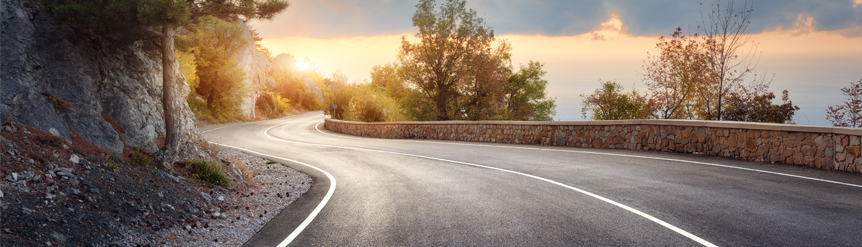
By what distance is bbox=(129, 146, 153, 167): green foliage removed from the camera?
7.70 m

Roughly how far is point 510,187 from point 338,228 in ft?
12.0

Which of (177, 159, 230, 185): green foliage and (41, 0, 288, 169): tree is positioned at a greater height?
(41, 0, 288, 169): tree

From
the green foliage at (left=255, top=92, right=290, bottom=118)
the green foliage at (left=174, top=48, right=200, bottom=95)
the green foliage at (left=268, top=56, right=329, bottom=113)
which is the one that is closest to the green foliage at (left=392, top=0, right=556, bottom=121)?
the green foliage at (left=174, top=48, right=200, bottom=95)

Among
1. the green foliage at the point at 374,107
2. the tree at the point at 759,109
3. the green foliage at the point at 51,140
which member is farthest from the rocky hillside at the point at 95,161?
the green foliage at the point at 374,107

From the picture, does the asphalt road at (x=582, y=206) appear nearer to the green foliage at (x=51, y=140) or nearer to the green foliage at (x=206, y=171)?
the green foliage at (x=206, y=171)

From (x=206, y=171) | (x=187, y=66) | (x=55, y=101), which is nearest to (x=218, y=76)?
(x=187, y=66)

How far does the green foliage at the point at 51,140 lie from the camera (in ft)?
21.0

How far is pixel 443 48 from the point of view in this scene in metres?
29.2

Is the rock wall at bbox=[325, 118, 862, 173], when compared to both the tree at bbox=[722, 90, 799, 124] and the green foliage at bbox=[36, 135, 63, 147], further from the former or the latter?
the green foliage at bbox=[36, 135, 63, 147]

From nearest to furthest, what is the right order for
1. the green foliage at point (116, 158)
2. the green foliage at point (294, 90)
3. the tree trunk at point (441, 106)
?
the green foliage at point (116, 158) → the tree trunk at point (441, 106) → the green foliage at point (294, 90)

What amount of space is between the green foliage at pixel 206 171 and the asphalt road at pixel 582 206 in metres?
1.95

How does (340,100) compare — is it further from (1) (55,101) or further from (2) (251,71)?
(1) (55,101)

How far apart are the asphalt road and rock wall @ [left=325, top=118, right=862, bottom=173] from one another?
0.51 m

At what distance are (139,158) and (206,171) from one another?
49.6 inches
